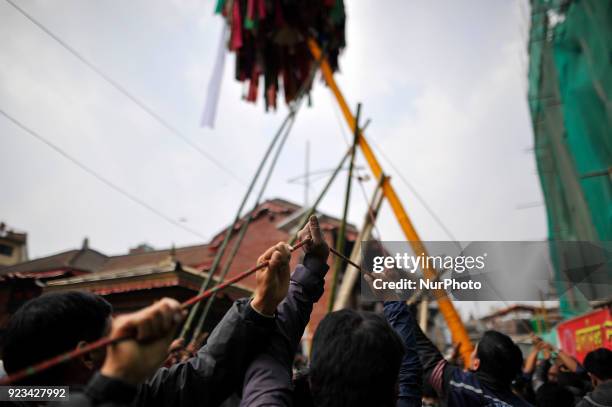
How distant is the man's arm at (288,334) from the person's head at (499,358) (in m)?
1.03

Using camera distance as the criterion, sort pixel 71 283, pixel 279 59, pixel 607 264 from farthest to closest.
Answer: pixel 279 59
pixel 71 283
pixel 607 264

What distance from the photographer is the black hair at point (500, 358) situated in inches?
70.3

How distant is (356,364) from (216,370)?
354 millimetres

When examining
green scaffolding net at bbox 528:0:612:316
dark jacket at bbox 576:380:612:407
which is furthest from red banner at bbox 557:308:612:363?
dark jacket at bbox 576:380:612:407

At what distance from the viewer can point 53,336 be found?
963 millimetres

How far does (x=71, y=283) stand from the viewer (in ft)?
19.2

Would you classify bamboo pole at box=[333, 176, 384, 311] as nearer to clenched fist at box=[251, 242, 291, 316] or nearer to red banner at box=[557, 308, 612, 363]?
red banner at box=[557, 308, 612, 363]

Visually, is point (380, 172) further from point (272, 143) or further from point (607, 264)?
point (607, 264)

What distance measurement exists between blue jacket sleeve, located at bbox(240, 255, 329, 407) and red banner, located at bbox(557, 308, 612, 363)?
144 inches

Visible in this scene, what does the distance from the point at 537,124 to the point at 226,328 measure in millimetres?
9855

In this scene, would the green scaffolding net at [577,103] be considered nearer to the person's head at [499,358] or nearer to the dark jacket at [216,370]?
the person's head at [499,358]

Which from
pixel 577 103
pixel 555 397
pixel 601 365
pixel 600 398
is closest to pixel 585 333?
pixel 555 397

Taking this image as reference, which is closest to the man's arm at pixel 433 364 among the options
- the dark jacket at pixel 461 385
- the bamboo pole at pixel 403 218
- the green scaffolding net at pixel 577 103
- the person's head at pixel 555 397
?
the dark jacket at pixel 461 385

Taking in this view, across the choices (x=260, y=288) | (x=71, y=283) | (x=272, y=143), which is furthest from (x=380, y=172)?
(x=71, y=283)
